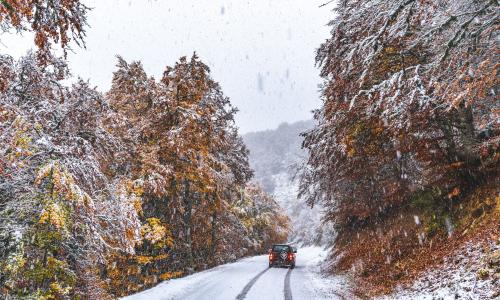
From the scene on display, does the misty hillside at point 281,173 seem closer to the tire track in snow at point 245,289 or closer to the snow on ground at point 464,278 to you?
the tire track in snow at point 245,289

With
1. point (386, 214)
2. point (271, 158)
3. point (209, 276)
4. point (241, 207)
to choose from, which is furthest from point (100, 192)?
point (271, 158)

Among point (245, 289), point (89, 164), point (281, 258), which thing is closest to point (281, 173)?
point (281, 258)

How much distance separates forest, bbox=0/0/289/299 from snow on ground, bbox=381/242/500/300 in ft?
23.4

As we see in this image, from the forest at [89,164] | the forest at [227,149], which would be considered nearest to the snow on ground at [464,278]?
the forest at [227,149]

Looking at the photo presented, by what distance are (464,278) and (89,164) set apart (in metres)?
8.37

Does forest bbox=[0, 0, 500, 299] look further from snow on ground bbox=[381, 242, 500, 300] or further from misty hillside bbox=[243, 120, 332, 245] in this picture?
misty hillside bbox=[243, 120, 332, 245]

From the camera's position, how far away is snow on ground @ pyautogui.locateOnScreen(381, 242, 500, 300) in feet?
22.6

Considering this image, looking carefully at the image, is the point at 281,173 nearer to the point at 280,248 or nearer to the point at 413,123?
the point at 280,248

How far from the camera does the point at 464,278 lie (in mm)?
7727

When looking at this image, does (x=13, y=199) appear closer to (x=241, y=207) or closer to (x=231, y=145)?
(x=231, y=145)

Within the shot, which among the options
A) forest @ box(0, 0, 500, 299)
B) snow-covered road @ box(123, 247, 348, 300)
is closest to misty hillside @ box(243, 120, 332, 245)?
forest @ box(0, 0, 500, 299)

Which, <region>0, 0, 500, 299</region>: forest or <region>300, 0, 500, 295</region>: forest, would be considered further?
<region>300, 0, 500, 295</region>: forest

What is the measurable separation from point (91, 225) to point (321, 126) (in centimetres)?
990

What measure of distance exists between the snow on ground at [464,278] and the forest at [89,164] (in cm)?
714
